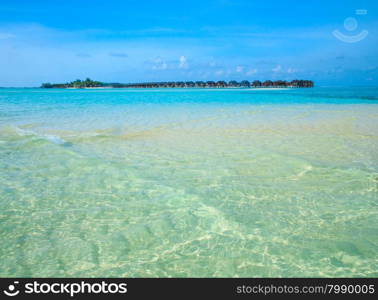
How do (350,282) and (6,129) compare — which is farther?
(6,129)

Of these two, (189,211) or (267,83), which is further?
(267,83)

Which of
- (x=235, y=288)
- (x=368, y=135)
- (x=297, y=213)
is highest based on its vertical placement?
(x=368, y=135)

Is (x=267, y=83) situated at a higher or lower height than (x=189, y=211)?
higher

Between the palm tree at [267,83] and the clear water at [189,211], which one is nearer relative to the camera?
the clear water at [189,211]

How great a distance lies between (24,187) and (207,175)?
3588 mm

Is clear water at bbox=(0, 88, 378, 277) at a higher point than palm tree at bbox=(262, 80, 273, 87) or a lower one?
lower

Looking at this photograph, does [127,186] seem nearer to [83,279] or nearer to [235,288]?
[83,279]

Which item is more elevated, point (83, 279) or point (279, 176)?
point (279, 176)

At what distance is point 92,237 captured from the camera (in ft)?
12.2

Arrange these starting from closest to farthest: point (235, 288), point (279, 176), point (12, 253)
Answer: point (235, 288) < point (12, 253) < point (279, 176)

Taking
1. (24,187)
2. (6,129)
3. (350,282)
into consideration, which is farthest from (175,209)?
(6,129)

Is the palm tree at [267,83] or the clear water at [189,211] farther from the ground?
the palm tree at [267,83]

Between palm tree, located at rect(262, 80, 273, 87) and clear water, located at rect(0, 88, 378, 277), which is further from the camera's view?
palm tree, located at rect(262, 80, 273, 87)

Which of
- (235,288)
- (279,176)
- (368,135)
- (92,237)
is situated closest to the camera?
(235,288)
